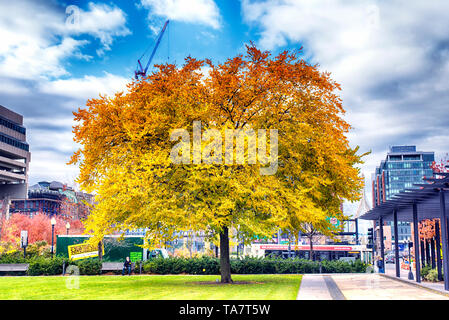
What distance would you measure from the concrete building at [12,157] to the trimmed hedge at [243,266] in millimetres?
82132

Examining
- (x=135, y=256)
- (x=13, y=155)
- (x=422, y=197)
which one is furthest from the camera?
(x=13, y=155)

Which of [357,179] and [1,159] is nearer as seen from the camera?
[357,179]

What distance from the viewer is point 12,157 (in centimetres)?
11669

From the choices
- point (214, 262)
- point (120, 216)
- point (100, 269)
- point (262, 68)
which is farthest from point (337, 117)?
point (100, 269)

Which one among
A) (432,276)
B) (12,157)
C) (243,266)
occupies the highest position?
(12,157)

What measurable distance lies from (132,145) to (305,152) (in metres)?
9.10

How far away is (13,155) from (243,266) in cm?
9268

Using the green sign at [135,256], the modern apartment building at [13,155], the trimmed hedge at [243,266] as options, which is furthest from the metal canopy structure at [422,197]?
the modern apartment building at [13,155]

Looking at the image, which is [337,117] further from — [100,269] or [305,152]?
[100,269]

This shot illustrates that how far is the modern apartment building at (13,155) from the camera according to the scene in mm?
109500

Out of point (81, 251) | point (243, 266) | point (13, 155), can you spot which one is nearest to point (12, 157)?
point (13, 155)

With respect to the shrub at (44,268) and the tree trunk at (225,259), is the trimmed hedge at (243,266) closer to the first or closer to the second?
the shrub at (44,268)

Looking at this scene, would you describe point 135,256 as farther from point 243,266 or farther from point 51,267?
point 243,266
